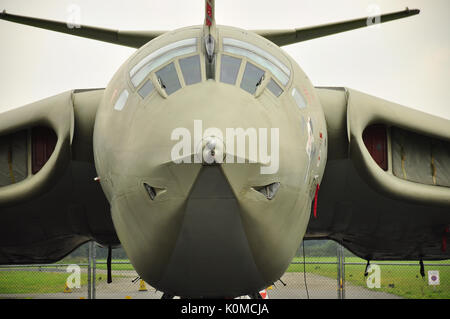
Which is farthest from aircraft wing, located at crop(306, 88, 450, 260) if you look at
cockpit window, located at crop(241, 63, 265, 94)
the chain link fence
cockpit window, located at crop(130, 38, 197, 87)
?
cockpit window, located at crop(130, 38, 197, 87)

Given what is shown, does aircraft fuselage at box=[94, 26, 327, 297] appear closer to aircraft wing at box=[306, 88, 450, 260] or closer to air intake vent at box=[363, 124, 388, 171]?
aircraft wing at box=[306, 88, 450, 260]

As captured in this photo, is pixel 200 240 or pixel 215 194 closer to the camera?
pixel 215 194

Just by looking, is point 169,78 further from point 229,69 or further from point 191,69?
point 229,69

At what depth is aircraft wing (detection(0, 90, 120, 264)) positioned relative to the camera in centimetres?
572

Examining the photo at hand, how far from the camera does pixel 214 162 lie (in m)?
2.80

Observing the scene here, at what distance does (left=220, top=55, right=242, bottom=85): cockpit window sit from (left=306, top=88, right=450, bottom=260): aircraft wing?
225 centimetres

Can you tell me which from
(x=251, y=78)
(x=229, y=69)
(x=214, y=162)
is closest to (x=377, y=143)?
(x=251, y=78)

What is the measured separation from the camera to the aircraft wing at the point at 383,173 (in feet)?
19.1

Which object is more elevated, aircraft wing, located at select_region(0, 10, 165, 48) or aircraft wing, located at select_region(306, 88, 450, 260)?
aircraft wing, located at select_region(0, 10, 165, 48)

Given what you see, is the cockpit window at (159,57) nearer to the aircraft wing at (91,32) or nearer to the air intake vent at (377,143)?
the aircraft wing at (91,32)

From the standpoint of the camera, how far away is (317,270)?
3728 cm
